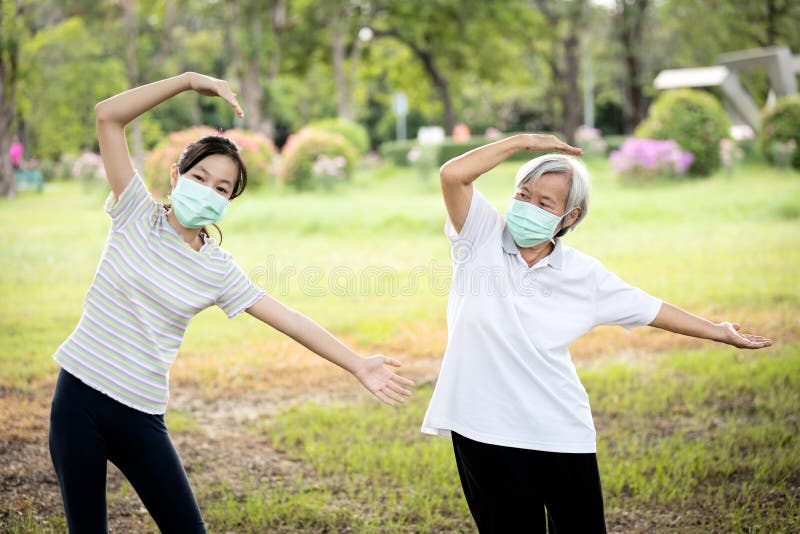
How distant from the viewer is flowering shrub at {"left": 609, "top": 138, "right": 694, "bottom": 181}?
57.5 feet

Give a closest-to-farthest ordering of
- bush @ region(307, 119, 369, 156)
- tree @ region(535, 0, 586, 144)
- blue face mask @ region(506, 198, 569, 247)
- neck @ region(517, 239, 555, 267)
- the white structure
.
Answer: blue face mask @ region(506, 198, 569, 247) → neck @ region(517, 239, 555, 267) → the white structure → bush @ region(307, 119, 369, 156) → tree @ region(535, 0, 586, 144)

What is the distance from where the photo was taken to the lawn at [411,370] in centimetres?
426

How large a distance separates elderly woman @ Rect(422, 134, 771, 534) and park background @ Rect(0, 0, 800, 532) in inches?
56.3

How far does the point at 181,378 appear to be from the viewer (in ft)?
21.8

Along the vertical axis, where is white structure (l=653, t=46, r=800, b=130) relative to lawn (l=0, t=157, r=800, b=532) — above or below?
above

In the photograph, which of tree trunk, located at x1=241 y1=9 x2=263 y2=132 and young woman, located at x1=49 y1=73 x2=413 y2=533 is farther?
tree trunk, located at x1=241 y1=9 x2=263 y2=132

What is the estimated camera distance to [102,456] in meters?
2.57

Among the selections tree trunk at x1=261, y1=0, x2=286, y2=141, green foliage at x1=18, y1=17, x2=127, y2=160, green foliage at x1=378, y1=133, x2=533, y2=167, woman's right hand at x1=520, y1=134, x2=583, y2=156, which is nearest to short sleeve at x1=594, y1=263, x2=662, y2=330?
woman's right hand at x1=520, y1=134, x2=583, y2=156

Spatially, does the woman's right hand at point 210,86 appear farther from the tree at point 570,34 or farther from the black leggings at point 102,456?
the tree at point 570,34

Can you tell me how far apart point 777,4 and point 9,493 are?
33.6 m

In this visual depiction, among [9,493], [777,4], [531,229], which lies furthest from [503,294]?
[777,4]

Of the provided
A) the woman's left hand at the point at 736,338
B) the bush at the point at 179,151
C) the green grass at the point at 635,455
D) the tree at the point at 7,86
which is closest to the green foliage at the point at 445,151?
the bush at the point at 179,151

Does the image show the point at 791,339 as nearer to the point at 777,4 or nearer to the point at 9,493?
the point at 9,493

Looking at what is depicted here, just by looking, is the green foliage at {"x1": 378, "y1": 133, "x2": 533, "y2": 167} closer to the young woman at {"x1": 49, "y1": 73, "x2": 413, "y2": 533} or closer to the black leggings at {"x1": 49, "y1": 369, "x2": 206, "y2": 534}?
the young woman at {"x1": 49, "y1": 73, "x2": 413, "y2": 533}
